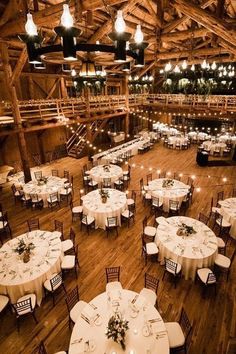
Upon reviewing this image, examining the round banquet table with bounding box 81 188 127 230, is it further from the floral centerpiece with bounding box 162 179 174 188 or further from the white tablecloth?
the white tablecloth

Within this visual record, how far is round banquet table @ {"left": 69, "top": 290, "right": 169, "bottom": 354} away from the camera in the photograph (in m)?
3.79

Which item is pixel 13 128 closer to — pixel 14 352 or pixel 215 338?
pixel 14 352

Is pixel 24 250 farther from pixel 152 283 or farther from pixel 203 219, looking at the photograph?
pixel 203 219

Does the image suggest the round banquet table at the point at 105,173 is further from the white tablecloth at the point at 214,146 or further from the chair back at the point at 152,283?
the white tablecloth at the point at 214,146

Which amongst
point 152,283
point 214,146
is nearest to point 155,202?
point 152,283

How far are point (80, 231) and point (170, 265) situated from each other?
3.74 m

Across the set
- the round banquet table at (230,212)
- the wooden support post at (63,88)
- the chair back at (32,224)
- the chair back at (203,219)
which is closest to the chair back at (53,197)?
the chair back at (32,224)

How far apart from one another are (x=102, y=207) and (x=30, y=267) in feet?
11.1

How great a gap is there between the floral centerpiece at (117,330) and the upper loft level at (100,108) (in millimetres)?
9669

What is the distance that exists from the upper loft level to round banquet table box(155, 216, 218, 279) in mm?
8775

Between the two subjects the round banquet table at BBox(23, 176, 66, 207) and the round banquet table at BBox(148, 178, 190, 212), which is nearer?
the round banquet table at BBox(148, 178, 190, 212)

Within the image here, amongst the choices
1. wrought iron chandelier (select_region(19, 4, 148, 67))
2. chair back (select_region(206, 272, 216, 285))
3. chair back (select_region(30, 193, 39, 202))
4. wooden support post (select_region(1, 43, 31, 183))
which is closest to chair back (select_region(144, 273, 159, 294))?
chair back (select_region(206, 272, 216, 285))

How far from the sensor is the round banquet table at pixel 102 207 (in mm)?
8156

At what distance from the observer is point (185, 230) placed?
21.3 feet
